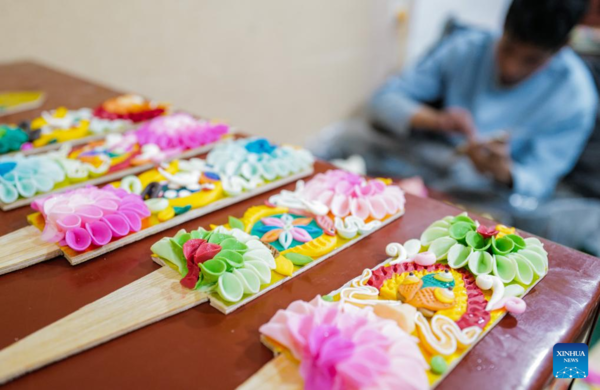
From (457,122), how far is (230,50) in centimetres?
105

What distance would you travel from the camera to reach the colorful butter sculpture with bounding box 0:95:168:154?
0.97m

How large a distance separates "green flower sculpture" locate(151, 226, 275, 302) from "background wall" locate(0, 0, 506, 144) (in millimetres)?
1394

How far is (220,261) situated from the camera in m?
0.57

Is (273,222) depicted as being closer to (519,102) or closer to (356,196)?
(356,196)

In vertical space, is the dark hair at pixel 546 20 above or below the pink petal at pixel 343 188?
above

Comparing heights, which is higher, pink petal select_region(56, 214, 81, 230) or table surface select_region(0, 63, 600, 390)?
pink petal select_region(56, 214, 81, 230)

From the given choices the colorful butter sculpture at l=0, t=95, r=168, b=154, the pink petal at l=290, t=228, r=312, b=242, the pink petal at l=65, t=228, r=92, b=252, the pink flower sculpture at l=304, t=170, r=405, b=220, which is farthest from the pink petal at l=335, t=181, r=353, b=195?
the colorful butter sculpture at l=0, t=95, r=168, b=154

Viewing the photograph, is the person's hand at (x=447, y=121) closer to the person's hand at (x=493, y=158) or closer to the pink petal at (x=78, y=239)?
the person's hand at (x=493, y=158)

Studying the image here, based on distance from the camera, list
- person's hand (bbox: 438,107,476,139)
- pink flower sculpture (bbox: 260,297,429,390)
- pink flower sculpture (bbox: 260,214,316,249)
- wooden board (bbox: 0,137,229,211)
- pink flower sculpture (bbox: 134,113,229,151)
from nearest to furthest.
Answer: pink flower sculpture (bbox: 260,297,429,390)
pink flower sculpture (bbox: 260,214,316,249)
wooden board (bbox: 0,137,229,211)
pink flower sculpture (bbox: 134,113,229,151)
person's hand (bbox: 438,107,476,139)

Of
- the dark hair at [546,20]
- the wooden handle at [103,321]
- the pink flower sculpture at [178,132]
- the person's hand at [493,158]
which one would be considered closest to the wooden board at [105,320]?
the wooden handle at [103,321]

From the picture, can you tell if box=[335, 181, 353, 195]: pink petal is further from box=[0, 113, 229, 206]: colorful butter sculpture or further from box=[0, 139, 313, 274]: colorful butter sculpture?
box=[0, 113, 229, 206]: colorful butter sculpture

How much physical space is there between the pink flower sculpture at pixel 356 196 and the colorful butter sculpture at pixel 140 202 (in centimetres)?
10

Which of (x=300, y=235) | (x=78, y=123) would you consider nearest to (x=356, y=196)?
(x=300, y=235)

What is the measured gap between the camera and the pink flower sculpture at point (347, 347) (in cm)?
43
